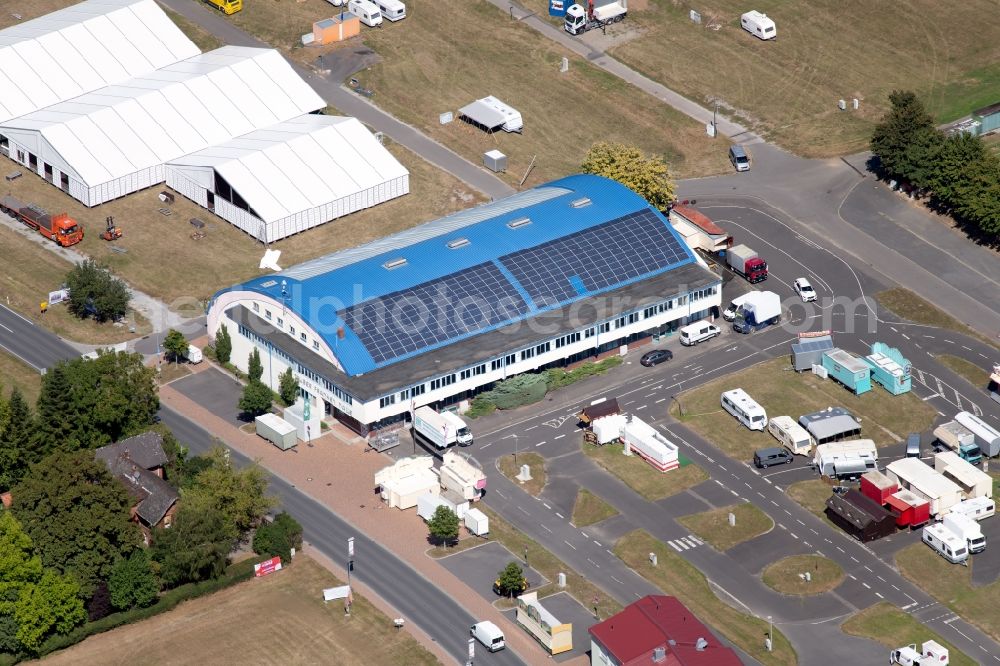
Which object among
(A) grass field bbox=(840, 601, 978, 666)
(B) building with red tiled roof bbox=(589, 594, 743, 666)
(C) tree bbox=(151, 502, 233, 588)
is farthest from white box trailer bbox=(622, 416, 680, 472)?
(C) tree bbox=(151, 502, 233, 588)

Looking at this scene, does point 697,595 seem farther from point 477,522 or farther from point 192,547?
point 192,547

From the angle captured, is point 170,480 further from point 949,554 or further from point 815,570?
point 949,554

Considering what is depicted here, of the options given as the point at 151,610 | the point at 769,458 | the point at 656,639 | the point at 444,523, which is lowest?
the point at 151,610

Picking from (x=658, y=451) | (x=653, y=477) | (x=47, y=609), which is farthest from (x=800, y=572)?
(x=47, y=609)

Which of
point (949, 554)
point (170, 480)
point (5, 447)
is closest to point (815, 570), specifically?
point (949, 554)

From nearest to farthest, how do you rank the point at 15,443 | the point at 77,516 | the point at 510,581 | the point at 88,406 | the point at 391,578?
the point at 77,516, the point at 510,581, the point at 391,578, the point at 15,443, the point at 88,406

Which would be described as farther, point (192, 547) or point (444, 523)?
point (444, 523)

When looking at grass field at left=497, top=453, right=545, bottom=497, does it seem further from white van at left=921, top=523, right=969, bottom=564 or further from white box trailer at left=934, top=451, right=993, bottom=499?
white box trailer at left=934, top=451, right=993, bottom=499
